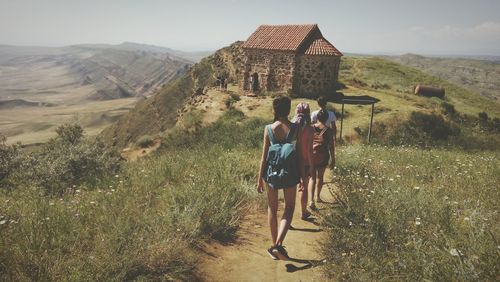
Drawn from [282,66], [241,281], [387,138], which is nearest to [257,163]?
[241,281]

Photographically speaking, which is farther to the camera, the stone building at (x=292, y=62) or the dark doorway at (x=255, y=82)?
the dark doorway at (x=255, y=82)

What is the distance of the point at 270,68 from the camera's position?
1126 inches

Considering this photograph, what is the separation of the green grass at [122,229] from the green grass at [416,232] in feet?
6.30

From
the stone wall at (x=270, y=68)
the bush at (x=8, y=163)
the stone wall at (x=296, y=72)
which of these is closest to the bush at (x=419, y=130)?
the stone wall at (x=296, y=72)

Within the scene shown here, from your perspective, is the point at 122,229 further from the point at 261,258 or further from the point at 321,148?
the point at 321,148

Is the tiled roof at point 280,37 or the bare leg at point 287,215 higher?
the tiled roof at point 280,37

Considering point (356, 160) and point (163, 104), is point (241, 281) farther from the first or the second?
point (163, 104)

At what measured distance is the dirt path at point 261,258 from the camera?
4594 millimetres

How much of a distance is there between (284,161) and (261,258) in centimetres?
154

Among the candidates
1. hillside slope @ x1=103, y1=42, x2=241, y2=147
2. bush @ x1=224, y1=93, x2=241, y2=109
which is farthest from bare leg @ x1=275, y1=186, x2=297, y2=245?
hillside slope @ x1=103, y1=42, x2=241, y2=147

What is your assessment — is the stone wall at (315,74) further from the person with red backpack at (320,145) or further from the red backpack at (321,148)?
the red backpack at (321,148)

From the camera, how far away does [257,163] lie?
923 centimetres

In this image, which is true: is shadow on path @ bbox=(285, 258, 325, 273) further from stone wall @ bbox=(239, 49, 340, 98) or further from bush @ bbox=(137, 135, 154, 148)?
stone wall @ bbox=(239, 49, 340, 98)

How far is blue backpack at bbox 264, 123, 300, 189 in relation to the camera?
488cm
